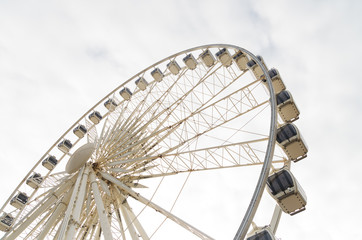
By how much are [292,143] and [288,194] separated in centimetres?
189

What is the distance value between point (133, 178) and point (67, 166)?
2.55 m

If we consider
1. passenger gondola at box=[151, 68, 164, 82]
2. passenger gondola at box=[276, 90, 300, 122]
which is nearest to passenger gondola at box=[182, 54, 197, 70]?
passenger gondola at box=[151, 68, 164, 82]

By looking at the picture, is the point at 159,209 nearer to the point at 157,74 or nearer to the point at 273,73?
the point at 273,73

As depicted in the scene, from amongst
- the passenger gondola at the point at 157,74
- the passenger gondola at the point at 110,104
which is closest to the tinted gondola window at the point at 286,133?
the passenger gondola at the point at 157,74

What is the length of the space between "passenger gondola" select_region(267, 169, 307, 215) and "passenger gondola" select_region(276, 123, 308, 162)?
131 cm

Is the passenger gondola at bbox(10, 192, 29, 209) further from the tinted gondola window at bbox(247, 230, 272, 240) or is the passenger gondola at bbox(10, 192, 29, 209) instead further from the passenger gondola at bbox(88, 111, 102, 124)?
the tinted gondola window at bbox(247, 230, 272, 240)

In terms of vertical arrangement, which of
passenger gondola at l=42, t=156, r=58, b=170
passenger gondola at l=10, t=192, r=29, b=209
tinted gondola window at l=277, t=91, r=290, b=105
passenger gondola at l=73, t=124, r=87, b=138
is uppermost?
passenger gondola at l=73, t=124, r=87, b=138

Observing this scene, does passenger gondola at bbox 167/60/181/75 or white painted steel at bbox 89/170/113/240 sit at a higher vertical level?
passenger gondola at bbox 167/60/181/75

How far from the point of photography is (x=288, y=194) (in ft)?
28.6

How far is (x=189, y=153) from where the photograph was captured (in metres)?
12.6

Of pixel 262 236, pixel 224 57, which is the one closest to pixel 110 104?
pixel 224 57

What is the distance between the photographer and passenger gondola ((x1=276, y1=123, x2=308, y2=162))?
9.99 meters

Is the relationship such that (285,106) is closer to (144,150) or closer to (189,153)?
(189,153)

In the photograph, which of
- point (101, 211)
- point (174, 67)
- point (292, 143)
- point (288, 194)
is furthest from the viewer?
point (174, 67)
